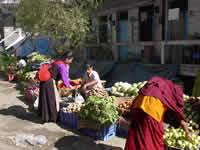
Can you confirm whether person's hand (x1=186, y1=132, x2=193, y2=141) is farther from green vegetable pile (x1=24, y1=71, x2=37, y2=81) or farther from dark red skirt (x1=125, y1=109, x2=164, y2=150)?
green vegetable pile (x1=24, y1=71, x2=37, y2=81)

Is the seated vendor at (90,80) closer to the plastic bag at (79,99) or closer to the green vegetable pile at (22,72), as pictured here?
the plastic bag at (79,99)

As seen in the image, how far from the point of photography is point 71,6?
1101cm

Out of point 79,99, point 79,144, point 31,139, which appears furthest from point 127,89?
point 31,139

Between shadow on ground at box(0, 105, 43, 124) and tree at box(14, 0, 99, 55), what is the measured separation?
373 centimetres

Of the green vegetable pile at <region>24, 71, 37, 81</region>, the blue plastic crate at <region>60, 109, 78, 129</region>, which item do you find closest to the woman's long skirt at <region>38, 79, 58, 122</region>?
the blue plastic crate at <region>60, 109, 78, 129</region>

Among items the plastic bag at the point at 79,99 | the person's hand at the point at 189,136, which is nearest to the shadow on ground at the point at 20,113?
the plastic bag at the point at 79,99

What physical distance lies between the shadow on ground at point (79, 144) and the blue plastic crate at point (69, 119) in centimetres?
56

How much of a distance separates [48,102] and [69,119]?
736mm

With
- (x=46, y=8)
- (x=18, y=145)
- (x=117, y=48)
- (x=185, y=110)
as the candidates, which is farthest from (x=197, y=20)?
(x=18, y=145)

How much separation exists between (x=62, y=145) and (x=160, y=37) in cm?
683

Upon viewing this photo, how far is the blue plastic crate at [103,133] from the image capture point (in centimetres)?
514

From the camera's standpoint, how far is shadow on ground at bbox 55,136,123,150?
193 inches

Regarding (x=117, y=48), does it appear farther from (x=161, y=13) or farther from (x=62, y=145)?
(x=62, y=145)

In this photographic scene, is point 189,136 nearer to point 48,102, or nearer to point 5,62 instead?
point 48,102
